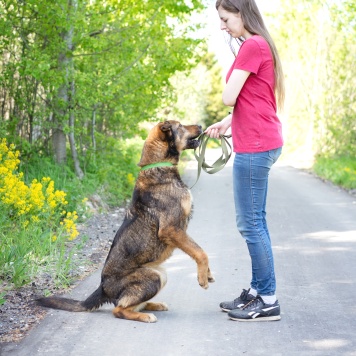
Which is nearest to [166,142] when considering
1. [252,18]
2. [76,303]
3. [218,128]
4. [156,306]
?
[218,128]

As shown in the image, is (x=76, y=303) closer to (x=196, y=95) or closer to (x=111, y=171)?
(x=111, y=171)

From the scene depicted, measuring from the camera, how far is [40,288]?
646cm

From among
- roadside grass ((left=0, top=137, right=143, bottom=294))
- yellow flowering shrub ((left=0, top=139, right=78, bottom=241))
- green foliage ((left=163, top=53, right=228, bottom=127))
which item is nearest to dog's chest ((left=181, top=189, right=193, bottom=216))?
roadside grass ((left=0, top=137, right=143, bottom=294))

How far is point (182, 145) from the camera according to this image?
226 inches

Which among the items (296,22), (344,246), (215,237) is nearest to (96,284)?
(215,237)

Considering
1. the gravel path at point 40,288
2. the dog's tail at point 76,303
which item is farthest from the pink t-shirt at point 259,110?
the gravel path at point 40,288

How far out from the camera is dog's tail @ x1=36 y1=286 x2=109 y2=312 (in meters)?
5.64

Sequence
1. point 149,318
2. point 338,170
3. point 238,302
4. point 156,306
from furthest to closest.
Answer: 1. point 338,170
2. point 156,306
3. point 238,302
4. point 149,318

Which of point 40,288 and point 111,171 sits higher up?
point 111,171

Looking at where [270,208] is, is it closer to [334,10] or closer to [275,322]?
[275,322]

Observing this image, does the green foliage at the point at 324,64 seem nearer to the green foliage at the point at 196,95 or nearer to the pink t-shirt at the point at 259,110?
the green foliage at the point at 196,95

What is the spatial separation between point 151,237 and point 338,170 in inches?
506

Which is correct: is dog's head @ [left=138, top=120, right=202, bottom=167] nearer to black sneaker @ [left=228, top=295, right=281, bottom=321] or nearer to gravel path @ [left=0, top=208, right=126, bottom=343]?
black sneaker @ [left=228, top=295, right=281, bottom=321]

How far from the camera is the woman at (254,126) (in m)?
5.28
